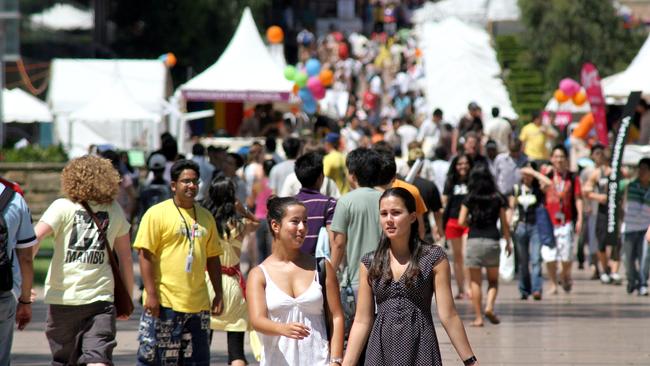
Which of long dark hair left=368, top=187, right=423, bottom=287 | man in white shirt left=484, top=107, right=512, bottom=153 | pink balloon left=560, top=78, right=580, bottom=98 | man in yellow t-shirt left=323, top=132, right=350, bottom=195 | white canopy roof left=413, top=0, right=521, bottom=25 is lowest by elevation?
long dark hair left=368, top=187, right=423, bottom=287

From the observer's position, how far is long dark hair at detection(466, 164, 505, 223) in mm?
14719

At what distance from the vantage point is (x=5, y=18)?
23.1 metres

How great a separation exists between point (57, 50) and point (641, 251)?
3053cm

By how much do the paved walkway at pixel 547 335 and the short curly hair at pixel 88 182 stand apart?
2.96 metres

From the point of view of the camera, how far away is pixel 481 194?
48.5 ft

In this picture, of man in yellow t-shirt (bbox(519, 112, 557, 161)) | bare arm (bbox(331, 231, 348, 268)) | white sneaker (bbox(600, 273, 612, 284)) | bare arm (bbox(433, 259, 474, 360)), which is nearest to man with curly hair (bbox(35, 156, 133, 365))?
bare arm (bbox(331, 231, 348, 268))

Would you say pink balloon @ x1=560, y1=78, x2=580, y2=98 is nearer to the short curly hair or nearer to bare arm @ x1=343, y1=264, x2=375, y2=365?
the short curly hair

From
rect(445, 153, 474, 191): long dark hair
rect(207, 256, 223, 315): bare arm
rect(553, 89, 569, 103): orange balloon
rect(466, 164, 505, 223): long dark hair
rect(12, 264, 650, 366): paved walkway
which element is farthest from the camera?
rect(553, 89, 569, 103): orange balloon

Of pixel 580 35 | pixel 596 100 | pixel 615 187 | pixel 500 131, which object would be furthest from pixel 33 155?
pixel 580 35

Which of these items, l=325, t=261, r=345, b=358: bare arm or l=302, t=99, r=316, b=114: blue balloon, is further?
l=302, t=99, r=316, b=114: blue balloon

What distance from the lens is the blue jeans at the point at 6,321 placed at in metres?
8.66

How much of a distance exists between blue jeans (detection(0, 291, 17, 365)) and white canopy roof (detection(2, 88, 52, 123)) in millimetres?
24777

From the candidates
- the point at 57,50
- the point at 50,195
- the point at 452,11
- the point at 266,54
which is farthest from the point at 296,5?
the point at 50,195

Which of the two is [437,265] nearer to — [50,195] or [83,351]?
[83,351]
